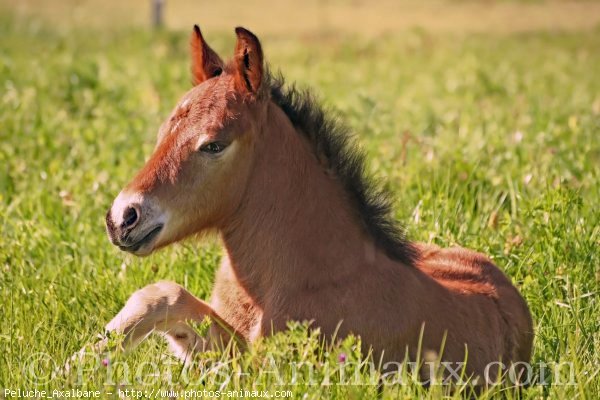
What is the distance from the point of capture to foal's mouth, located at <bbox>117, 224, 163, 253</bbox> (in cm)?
390

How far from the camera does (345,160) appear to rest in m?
4.34

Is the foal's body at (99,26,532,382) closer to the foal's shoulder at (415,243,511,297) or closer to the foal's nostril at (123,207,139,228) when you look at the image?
the foal's nostril at (123,207,139,228)

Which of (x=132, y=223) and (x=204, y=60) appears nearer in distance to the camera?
(x=132, y=223)

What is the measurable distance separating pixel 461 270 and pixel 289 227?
3.35 ft

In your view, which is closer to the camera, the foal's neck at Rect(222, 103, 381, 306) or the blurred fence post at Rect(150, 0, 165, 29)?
the foal's neck at Rect(222, 103, 381, 306)

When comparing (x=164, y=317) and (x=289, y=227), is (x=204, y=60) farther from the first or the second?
(x=164, y=317)

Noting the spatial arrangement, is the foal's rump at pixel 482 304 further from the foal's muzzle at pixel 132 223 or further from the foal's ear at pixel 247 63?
the foal's muzzle at pixel 132 223

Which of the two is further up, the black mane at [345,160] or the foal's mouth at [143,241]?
the black mane at [345,160]

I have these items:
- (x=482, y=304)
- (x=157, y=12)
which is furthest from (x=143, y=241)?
(x=157, y=12)

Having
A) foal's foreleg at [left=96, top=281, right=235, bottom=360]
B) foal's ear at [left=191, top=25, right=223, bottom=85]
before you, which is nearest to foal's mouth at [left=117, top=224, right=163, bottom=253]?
foal's foreleg at [left=96, top=281, right=235, bottom=360]

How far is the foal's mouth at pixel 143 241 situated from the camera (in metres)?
3.90

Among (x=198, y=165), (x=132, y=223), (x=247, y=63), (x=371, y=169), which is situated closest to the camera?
(x=132, y=223)

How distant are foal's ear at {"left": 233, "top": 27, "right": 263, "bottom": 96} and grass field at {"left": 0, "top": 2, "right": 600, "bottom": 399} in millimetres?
727

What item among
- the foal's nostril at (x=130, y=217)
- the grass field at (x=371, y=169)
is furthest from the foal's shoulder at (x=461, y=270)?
the foal's nostril at (x=130, y=217)
